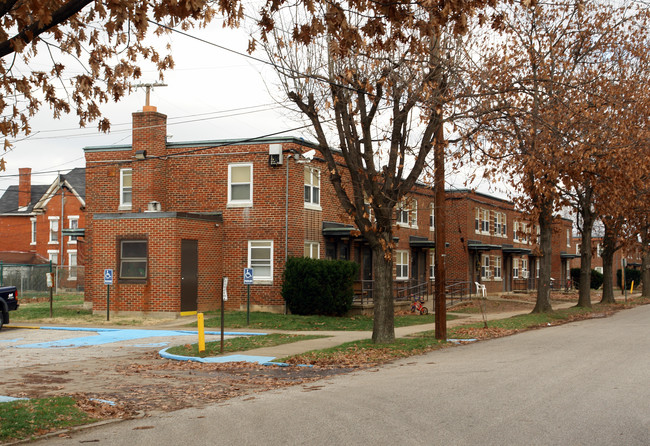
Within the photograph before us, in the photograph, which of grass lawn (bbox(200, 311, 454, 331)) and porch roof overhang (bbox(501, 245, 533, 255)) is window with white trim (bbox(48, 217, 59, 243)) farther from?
grass lawn (bbox(200, 311, 454, 331))

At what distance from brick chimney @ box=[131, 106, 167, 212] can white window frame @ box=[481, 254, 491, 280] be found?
23908mm

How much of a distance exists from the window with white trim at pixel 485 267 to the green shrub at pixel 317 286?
21.0m

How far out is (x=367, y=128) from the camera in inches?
658

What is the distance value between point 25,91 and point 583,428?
7578 mm

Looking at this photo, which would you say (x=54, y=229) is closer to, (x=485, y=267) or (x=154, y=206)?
(x=485, y=267)

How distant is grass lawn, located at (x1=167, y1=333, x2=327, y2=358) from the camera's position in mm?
16781

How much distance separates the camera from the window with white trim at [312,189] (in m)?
29.0

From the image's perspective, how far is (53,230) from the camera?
194 ft

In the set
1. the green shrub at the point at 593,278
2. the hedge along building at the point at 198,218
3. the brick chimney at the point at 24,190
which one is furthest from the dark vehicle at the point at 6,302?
the green shrub at the point at 593,278

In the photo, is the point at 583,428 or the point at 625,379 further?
the point at 625,379

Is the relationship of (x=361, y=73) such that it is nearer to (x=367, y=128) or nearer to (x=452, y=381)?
(x=367, y=128)

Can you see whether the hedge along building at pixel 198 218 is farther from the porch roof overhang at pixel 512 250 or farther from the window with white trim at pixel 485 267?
the porch roof overhang at pixel 512 250

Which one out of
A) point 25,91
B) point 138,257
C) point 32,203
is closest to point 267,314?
point 138,257

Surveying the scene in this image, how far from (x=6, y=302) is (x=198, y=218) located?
7316 mm
